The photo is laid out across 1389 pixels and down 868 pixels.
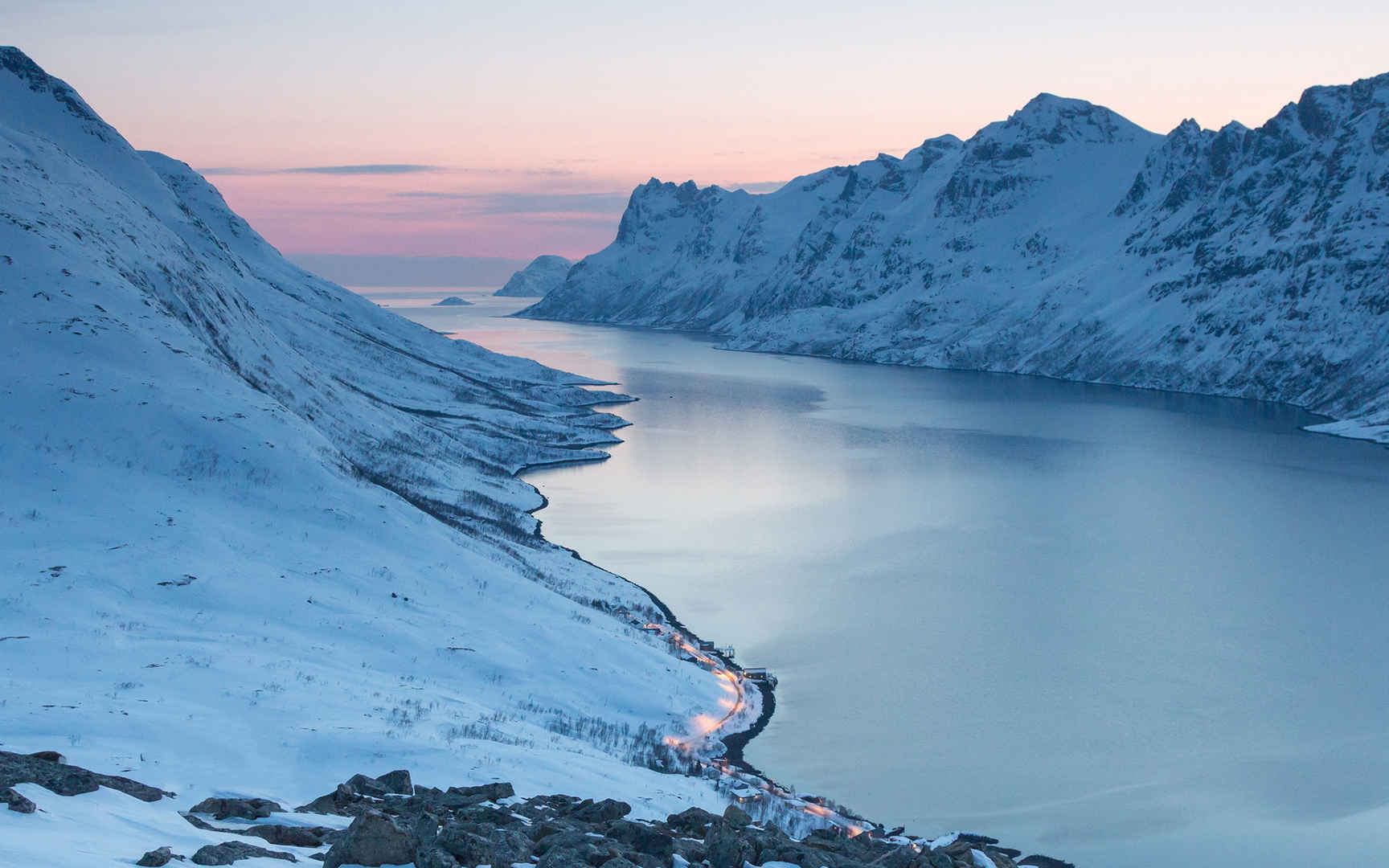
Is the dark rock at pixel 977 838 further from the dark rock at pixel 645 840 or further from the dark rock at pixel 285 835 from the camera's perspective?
the dark rock at pixel 285 835

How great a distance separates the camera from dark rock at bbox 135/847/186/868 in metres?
13.0

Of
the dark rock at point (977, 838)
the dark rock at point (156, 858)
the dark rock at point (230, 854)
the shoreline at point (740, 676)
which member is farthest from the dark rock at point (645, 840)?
the shoreline at point (740, 676)

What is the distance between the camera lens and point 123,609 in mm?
30438

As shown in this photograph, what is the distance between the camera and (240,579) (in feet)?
113

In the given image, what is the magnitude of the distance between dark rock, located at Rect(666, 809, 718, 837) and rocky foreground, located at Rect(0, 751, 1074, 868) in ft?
0.08

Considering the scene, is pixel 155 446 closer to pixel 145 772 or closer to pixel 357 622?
pixel 357 622

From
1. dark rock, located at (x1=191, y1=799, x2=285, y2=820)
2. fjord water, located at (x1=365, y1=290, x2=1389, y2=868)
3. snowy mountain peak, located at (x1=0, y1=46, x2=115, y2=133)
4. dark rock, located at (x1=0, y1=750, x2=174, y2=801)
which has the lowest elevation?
fjord water, located at (x1=365, y1=290, x2=1389, y2=868)

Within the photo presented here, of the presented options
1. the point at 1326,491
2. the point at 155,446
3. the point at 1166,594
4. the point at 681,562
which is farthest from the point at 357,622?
the point at 1326,491

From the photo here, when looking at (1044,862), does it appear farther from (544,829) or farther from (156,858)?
(156,858)

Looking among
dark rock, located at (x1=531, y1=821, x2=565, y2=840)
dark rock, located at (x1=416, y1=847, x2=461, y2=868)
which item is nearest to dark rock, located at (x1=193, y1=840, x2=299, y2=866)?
dark rock, located at (x1=416, y1=847, x2=461, y2=868)

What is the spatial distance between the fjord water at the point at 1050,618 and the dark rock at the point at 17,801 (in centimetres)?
2217

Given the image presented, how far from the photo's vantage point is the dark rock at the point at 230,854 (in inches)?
539

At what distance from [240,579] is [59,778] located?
1975 centimetres

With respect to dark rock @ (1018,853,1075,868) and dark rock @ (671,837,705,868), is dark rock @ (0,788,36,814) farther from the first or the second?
dark rock @ (1018,853,1075,868)
